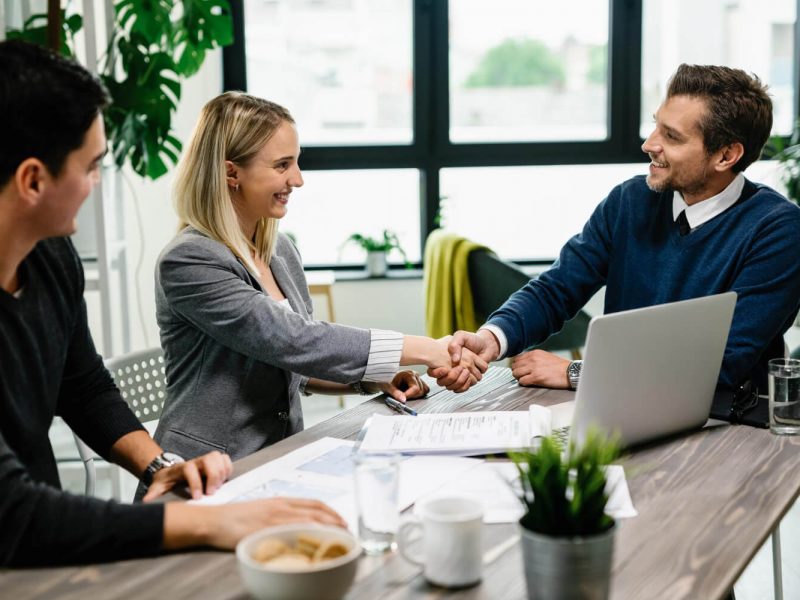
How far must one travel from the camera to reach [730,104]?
79.4 inches

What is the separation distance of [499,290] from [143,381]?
6.09 ft

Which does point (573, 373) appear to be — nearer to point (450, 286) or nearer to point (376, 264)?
point (450, 286)

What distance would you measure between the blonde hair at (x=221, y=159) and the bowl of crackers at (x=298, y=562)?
0.94 metres

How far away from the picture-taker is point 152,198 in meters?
4.49

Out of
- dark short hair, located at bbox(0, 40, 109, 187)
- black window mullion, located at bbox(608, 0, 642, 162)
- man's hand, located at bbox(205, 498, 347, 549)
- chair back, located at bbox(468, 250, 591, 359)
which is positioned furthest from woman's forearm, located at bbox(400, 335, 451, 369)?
black window mullion, located at bbox(608, 0, 642, 162)

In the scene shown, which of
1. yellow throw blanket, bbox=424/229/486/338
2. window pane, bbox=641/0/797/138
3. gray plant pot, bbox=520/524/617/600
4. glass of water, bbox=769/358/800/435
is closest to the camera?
gray plant pot, bbox=520/524/617/600

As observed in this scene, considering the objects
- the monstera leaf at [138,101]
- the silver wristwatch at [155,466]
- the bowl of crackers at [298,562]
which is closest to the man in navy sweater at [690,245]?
the silver wristwatch at [155,466]

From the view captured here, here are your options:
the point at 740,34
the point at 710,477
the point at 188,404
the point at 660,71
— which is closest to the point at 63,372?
the point at 188,404

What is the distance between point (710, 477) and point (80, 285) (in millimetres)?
1010

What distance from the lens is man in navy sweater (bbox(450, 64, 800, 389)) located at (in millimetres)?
1860

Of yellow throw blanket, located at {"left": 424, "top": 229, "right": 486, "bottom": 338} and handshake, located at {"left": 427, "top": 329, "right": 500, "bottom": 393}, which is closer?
handshake, located at {"left": 427, "top": 329, "right": 500, "bottom": 393}

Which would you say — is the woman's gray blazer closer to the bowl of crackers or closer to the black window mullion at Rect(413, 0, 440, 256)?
the bowl of crackers

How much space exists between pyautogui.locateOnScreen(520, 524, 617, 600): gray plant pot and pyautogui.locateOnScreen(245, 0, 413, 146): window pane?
4.14 meters

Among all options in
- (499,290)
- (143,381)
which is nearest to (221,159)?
(143,381)
